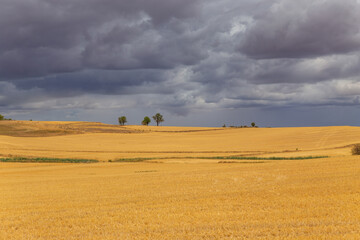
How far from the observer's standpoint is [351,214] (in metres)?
11.8

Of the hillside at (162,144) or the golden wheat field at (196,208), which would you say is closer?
the golden wheat field at (196,208)

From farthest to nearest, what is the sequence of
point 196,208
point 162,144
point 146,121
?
point 146,121
point 162,144
point 196,208

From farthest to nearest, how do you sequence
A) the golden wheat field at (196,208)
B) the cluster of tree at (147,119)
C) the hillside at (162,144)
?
the cluster of tree at (147,119) → the hillside at (162,144) → the golden wheat field at (196,208)

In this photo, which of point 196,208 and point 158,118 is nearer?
point 196,208

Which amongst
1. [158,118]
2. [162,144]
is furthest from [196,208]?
[158,118]

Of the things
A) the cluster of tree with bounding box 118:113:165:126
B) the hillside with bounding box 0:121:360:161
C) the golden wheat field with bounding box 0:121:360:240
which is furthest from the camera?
the cluster of tree with bounding box 118:113:165:126

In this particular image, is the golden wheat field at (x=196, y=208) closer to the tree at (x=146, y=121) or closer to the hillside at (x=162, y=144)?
the hillside at (x=162, y=144)

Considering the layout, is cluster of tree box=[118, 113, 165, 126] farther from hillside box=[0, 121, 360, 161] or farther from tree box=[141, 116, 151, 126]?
hillside box=[0, 121, 360, 161]

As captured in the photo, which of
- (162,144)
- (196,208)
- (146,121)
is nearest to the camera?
(196,208)

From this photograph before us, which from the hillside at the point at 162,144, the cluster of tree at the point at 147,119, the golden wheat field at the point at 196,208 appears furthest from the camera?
the cluster of tree at the point at 147,119

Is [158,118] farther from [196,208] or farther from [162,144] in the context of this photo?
[196,208]

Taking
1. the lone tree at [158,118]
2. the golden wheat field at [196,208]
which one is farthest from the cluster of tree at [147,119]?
the golden wheat field at [196,208]

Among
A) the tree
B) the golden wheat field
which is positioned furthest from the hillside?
the tree

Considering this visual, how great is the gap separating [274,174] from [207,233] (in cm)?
1298
